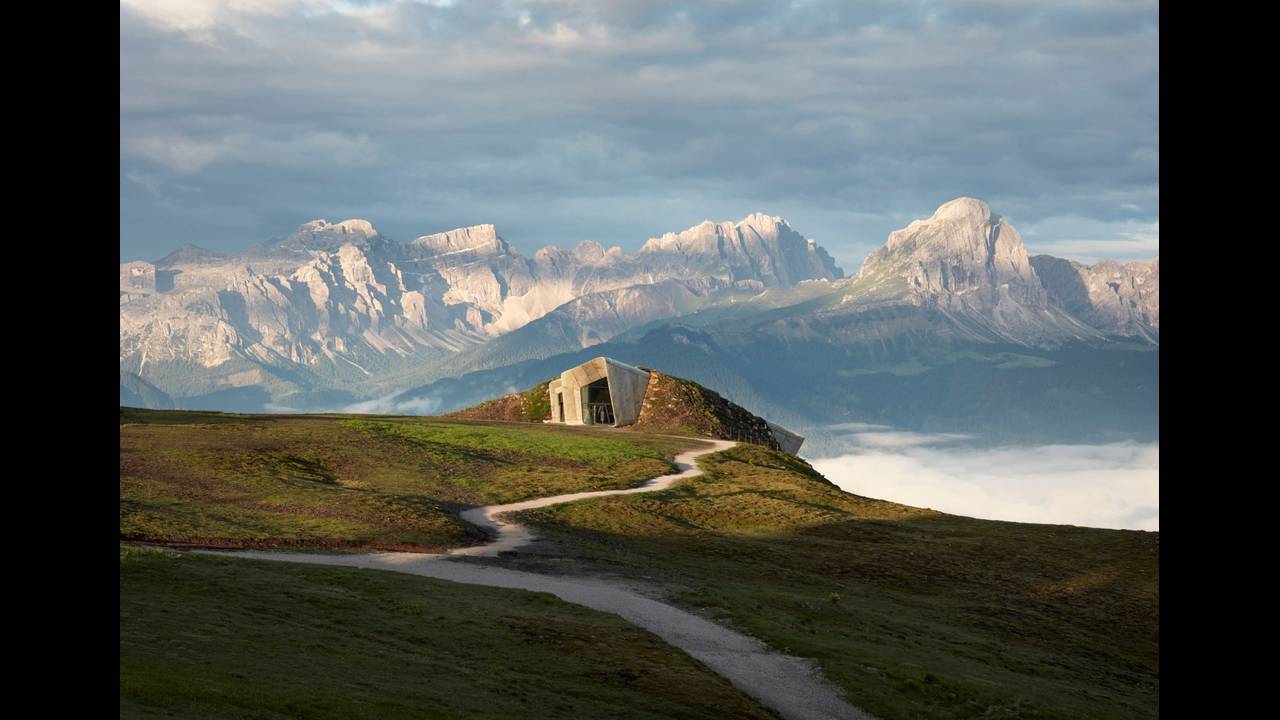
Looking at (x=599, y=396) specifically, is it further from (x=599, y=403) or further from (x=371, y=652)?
(x=371, y=652)

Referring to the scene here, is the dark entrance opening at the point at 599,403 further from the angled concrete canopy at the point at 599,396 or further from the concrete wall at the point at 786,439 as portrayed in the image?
the concrete wall at the point at 786,439

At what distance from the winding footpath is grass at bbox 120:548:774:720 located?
1075 mm

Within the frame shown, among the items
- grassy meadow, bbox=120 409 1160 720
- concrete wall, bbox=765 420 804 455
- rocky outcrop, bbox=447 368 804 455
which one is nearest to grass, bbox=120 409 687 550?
grassy meadow, bbox=120 409 1160 720

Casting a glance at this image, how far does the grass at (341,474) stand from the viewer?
148 ft

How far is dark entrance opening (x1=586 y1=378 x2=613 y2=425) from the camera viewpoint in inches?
4309

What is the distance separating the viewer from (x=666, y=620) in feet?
113

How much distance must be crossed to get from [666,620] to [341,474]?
109ft

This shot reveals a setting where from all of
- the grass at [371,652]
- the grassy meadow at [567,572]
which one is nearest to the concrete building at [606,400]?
the grassy meadow at [567,572]

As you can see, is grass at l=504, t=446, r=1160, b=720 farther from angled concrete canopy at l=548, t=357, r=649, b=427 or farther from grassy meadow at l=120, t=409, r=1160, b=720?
angled concrete canopy at l=548, t=357, r=649, b=427
